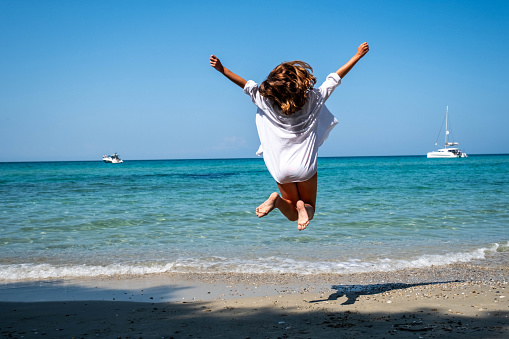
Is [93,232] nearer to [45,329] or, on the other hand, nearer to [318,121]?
[45,329]

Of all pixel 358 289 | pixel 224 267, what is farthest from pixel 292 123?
pixel 224 267

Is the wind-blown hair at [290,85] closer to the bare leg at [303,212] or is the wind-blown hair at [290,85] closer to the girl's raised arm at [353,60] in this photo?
the girl's raised arm at [353,60]

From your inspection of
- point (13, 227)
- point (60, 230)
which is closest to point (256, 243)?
point (60, 230)

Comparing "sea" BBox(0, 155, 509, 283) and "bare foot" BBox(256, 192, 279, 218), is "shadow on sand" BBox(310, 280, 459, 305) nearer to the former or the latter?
"sea" BBox(0, 155, 509, 283)

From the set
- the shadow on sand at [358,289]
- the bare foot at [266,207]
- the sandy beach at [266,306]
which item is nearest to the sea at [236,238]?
the sandy beach at [266,306]

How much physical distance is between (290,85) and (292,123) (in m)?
0.39

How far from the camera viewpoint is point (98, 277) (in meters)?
6.83

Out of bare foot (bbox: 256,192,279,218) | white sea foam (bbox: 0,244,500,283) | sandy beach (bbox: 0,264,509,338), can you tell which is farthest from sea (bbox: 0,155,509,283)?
bare foot (bbox: 256,192,279,218)

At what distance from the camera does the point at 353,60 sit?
171 inches

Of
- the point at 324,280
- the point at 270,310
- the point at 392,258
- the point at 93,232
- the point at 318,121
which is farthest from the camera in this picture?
the point at 93,232

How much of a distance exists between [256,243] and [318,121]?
5.47 m

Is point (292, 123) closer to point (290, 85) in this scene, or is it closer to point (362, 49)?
point (290, 85)

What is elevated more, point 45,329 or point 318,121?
point 318,121

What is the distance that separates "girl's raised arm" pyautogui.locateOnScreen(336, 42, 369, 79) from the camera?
14.1 ft
